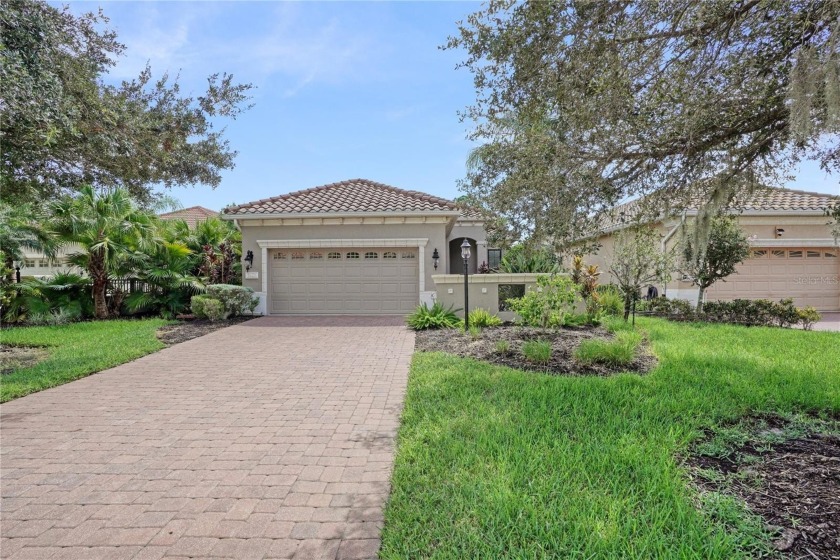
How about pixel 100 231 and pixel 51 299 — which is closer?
pixel 100 231

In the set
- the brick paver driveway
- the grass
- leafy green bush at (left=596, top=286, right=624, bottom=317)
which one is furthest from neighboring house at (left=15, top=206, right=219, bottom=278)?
leafy green bush at (left=596, top=286, right=624, bottom=317)

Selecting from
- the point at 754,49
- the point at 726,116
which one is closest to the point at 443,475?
the point at 726,116

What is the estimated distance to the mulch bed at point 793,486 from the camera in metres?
2.52

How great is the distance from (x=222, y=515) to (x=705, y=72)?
603 cm

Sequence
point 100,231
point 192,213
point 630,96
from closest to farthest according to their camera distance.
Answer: point 630,96 < point 100,231 < point 192,213

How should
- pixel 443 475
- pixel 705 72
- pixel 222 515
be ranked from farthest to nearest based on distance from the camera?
pixel 705 72 < pixel 443 475 < pixel 222 515

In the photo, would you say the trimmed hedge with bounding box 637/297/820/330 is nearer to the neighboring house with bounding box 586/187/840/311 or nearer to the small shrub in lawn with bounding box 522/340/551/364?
the neighboring house with bounding box 586/187/840/311

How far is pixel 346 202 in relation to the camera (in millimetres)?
15094

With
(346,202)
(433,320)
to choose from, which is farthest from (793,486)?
(346,202)

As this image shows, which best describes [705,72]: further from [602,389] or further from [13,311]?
[13,311]

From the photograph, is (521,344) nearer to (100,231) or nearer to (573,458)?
(573,458)

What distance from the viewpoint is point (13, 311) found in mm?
13016

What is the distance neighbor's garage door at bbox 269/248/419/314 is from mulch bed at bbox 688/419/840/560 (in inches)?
455

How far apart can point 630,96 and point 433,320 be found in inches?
298
